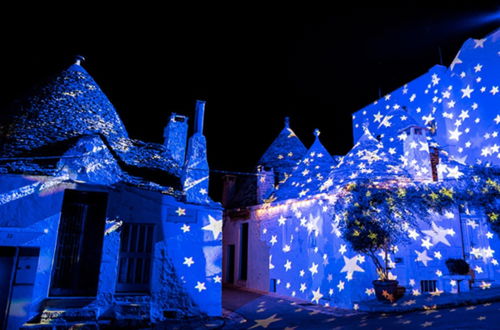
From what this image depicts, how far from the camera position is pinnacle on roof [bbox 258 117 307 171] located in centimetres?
1645

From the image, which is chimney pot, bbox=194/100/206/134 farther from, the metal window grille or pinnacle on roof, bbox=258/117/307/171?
the metal window grille

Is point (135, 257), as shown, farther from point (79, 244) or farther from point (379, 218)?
point (379, 218)

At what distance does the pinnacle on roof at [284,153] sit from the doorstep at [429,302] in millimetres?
7901

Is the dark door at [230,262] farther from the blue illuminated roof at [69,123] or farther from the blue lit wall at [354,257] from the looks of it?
the blue illuminated roof at [69,123]

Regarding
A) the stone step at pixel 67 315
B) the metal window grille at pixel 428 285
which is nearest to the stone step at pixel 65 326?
the stone step at pixel 67 315

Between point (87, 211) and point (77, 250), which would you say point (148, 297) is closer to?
point (77, 250)

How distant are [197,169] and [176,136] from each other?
116 inches

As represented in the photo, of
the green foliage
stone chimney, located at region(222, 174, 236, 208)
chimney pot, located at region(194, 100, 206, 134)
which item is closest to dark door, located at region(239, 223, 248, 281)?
stone chimney, located at region(222, 174, 236, 208)

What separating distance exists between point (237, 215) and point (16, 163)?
10691 mm

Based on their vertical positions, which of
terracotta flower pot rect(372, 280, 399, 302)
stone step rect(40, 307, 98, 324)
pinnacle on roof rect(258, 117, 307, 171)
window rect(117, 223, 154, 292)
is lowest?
stone step rect(40, 307, 98, 324)

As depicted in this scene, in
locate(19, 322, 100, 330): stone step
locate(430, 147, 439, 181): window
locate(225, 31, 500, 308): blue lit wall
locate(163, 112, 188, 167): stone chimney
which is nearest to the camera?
locate(19, 322, 100, 330): stone step

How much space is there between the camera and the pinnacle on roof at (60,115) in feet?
29.4

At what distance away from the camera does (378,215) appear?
33.4 feet

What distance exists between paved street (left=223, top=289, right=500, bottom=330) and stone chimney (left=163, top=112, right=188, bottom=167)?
544 centimetres
